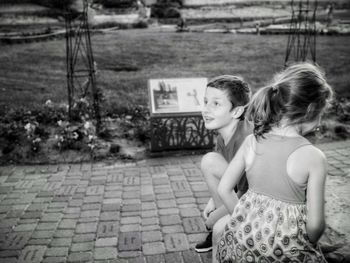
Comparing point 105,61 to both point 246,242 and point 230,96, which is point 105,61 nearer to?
point 230,96

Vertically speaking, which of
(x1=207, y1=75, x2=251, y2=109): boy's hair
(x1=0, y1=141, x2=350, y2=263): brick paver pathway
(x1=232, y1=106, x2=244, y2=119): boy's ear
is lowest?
(x1=0, y1=141, x2=350, y2=263): brick paver pathway

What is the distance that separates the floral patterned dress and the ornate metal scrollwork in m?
3.24

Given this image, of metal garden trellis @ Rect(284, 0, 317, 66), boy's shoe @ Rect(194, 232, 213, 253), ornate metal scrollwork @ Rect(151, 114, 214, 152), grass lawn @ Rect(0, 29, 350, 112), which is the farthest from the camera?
grass lawn @ Rect(0, 29, 350, 112)

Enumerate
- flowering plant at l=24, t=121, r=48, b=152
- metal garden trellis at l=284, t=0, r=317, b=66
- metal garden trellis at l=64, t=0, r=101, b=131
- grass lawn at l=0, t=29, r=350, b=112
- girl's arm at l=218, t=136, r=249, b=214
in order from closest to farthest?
girl's arm at l=218, t=136, r=249, b=214
flowering plant at l=24, t=121, r=48, b=152
metal garden trellis at l=64, t=0, r=101, b=131
metal garden trellis at l=284, t=0, r=317, b=66
grass lawn at l=0, t=29, r=350, b=112

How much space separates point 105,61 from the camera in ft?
29.1

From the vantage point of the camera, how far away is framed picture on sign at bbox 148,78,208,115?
512 centimetres

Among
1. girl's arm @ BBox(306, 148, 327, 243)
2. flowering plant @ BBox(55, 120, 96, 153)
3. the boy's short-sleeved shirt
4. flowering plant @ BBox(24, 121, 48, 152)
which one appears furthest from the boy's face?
flowering plant @ BBox(24, 121, 48, 152)

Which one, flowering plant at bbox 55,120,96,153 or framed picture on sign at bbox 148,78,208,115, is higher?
framed picture on sign at bbox 148,78,208,115

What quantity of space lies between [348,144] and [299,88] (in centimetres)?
439

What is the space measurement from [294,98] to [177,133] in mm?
3475

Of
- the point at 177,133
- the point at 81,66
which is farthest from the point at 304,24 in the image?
the point at 177,133

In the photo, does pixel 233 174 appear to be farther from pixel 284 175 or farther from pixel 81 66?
pixel 81 66

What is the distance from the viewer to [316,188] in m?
1.65

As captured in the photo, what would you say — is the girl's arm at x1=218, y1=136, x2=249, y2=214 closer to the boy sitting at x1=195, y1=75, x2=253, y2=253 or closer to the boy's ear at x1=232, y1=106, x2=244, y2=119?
the boy sitting at x1=195, y1=75, x2=253, y2=253
